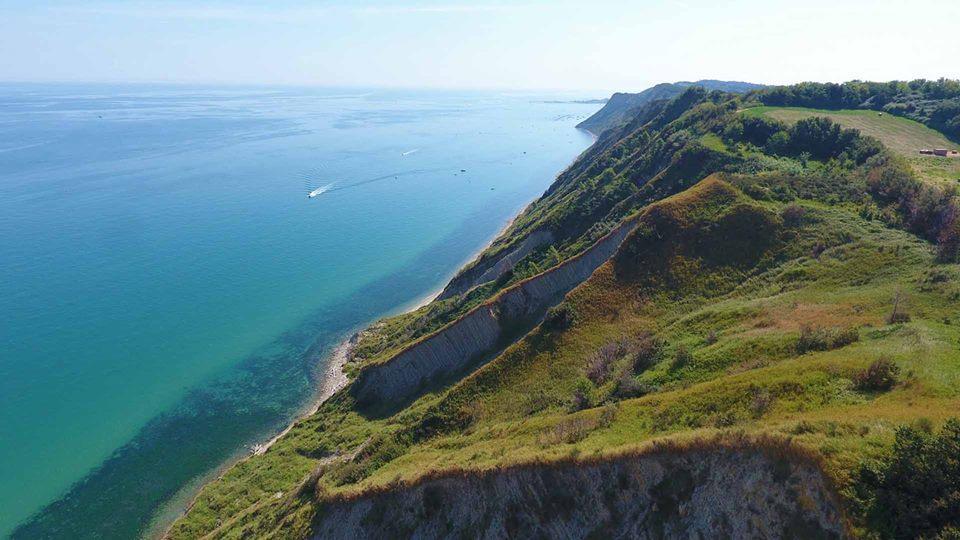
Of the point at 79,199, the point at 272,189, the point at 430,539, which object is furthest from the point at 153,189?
the point at 430,539

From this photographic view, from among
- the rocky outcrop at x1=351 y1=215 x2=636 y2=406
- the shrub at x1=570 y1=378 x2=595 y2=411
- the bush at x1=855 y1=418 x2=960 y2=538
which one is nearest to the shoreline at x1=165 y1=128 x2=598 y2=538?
the rocky outcrop at x1=351 y1=215 x2=636 y2=406

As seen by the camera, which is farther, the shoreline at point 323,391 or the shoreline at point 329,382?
the shoreline at point 329,382

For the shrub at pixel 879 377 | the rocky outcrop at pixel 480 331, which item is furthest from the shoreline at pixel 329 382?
the shrub at pixel 879 377

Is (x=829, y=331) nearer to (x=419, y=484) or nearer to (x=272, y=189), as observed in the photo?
(x=419, y=484)

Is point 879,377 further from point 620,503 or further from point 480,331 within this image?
point 480,331

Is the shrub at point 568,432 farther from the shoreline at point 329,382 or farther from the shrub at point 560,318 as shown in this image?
the shoreline at point 329,382

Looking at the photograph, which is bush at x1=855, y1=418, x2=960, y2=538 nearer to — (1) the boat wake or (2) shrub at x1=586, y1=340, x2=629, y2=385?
(2) shrub at x1=586, y1=340, x2=629, y2=385
